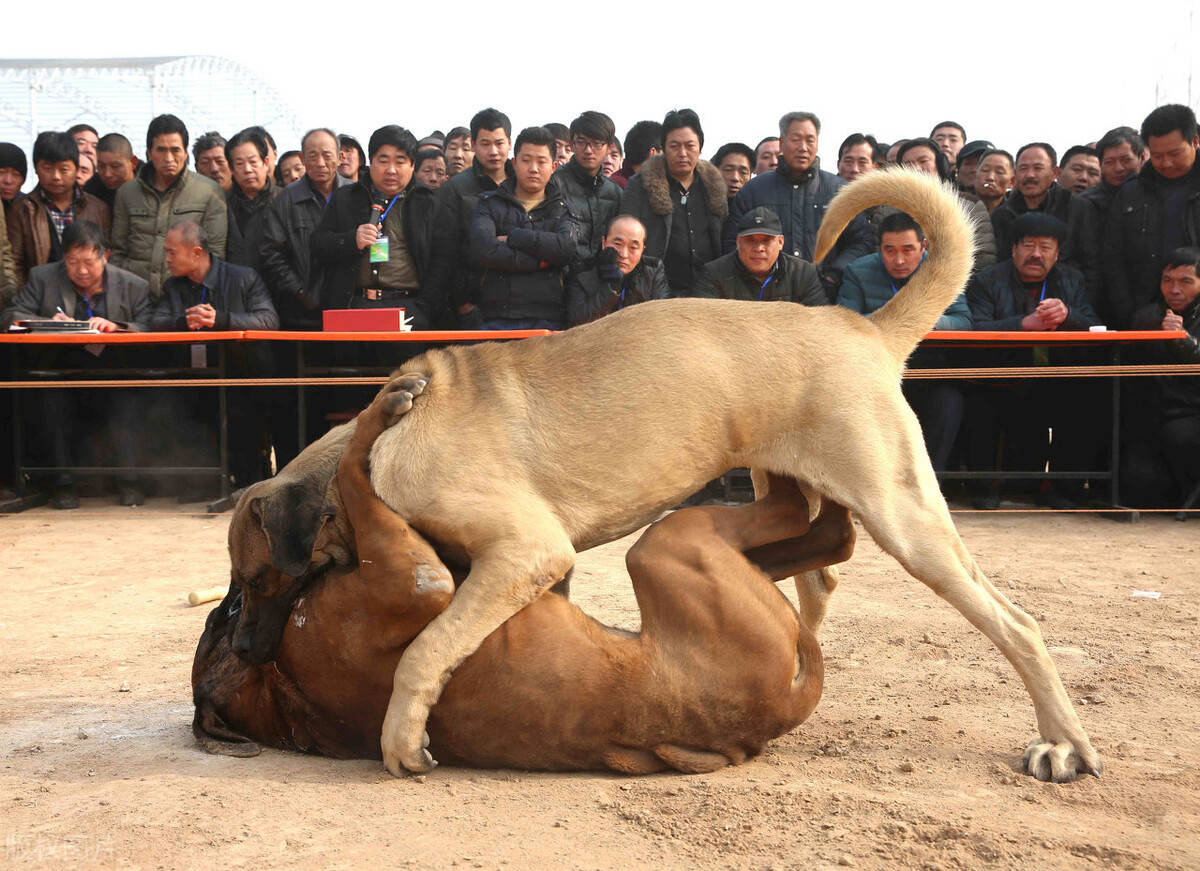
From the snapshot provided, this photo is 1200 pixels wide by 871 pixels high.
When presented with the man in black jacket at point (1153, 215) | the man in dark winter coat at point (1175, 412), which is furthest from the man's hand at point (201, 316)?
the man in black jacket at point (1153, 215)

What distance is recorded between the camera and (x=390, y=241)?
9383mm

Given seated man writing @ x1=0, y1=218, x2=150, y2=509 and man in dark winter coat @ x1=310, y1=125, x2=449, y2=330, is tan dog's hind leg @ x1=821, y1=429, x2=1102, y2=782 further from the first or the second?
seated man writing @ x1=0, y1=218, x2=150, y2=509

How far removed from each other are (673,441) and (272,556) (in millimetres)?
1380

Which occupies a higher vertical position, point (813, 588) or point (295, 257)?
point (295, 257)

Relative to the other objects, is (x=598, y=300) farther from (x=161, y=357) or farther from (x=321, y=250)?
(x=161, y=357)

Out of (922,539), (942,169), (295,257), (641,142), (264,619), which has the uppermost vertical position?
(641,142)

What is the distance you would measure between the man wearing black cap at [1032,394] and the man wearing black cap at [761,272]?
1.50 meters

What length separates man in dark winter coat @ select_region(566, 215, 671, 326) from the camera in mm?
8719

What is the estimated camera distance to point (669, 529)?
339 cm

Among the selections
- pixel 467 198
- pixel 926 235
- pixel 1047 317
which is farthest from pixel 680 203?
pixel 926 235

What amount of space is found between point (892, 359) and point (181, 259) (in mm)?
6866

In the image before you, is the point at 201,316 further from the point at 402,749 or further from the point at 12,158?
the point at 402,749

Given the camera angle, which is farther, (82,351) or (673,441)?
(82,351)

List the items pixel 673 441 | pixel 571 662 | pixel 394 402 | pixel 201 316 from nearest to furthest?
pixel 571 662 < pixel 394 402 < pixel 673 441 < pixel 201 316
